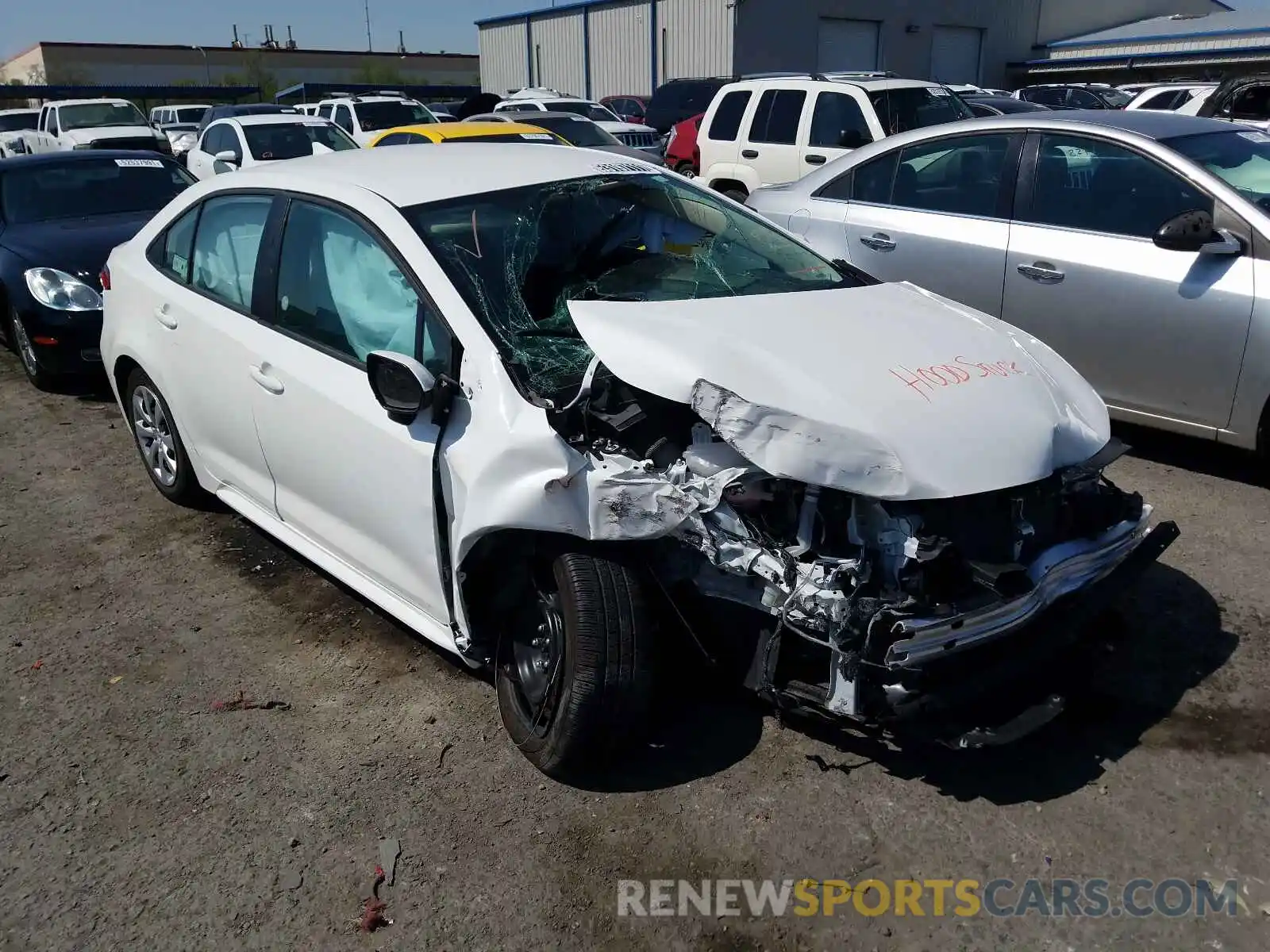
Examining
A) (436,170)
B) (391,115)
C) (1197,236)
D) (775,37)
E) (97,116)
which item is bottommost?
(97,116)

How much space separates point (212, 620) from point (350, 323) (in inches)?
57.5

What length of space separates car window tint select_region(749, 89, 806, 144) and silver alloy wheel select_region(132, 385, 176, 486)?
7891mm

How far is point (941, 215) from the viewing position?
596cm

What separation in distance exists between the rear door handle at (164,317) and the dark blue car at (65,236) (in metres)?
2.88

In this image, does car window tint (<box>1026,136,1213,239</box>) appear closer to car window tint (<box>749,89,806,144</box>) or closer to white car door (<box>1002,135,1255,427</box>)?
white car door (<box>1002,135,1255,427</box>)

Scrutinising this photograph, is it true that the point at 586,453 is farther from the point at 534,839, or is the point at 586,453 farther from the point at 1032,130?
the point at 1032,130

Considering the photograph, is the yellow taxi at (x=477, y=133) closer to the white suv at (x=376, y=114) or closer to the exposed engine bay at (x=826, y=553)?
the white suv at (x=376, y=114)

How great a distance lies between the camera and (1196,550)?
4.46 m

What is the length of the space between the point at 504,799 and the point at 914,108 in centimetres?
1001

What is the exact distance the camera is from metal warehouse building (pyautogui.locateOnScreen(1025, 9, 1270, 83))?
3225 centimetres

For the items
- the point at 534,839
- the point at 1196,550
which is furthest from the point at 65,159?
the point at 1196,550

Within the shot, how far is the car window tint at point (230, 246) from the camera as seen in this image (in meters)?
4.20

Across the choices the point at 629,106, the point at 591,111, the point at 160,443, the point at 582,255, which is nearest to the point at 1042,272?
the point at 582,255

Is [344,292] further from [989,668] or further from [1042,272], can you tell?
[1042,272]
